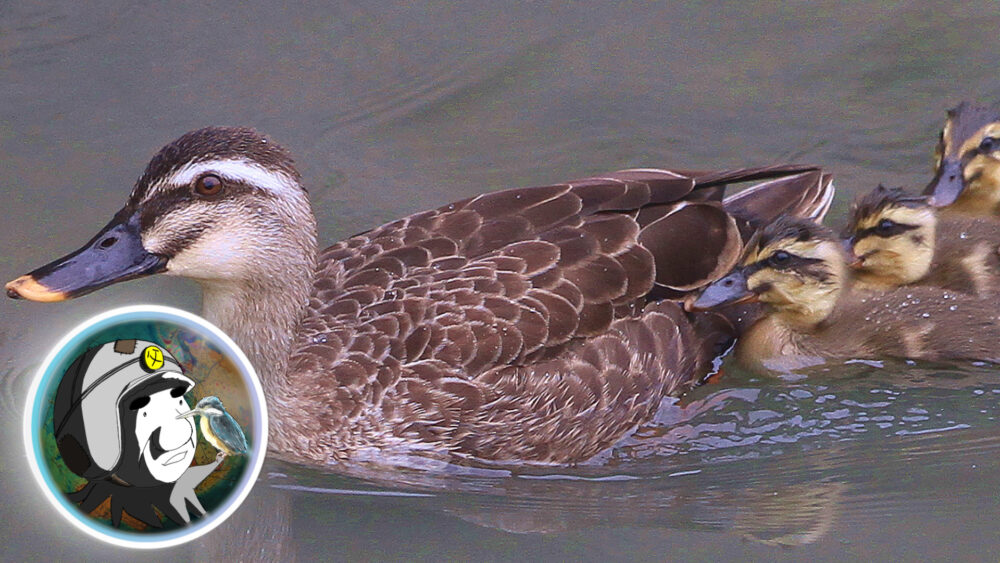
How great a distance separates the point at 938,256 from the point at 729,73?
187cm

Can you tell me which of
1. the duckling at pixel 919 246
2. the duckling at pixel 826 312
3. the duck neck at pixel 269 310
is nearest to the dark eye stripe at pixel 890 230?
the duckling at pixel 919 246

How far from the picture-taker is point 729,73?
21.3 feet

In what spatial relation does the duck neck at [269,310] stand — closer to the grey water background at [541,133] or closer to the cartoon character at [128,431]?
the grey water background at [541,133]

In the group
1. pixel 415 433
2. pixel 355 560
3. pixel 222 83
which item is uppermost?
pixel 222 83

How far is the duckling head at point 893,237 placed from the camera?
15.9ft

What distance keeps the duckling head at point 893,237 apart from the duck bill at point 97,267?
2757 millimetres

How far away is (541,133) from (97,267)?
2925mm

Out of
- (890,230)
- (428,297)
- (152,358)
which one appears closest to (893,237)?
(890,230)

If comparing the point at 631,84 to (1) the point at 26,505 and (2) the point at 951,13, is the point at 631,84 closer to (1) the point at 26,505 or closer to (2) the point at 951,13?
(2) the point at 951,13

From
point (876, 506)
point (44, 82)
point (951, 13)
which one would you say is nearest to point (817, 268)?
point (876, 506)

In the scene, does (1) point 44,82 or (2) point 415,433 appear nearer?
(2) point 415,433

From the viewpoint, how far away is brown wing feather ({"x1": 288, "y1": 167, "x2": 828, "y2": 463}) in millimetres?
4262

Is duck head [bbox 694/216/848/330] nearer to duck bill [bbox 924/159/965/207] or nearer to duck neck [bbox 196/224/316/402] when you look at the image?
duck bill [bbox 924/159/965/207]

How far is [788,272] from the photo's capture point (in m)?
4.80
